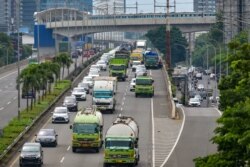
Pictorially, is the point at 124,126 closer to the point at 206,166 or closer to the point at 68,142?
the point at 68,142

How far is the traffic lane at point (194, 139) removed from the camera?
2339 inches

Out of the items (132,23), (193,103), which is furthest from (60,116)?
(132,23)

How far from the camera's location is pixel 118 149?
55.6m

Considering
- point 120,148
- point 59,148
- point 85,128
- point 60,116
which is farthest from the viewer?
point 60,116

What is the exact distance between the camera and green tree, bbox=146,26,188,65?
176m

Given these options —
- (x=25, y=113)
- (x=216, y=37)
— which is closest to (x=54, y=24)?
(x=216, y=37)

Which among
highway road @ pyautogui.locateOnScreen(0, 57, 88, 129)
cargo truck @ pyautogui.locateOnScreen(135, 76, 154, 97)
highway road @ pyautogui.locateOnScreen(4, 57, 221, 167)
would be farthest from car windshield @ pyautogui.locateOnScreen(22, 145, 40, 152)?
cargo truck @ pyautogui.locateOnScreen(135, 76, 154, 97)

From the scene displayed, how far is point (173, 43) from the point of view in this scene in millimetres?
174125

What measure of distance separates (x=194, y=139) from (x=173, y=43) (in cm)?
10783

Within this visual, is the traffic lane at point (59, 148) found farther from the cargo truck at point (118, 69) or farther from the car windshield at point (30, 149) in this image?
the cargo truck at point (118, 69)

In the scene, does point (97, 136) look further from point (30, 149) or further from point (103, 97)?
point (103, 97)

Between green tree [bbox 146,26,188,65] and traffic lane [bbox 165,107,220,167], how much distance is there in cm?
9140

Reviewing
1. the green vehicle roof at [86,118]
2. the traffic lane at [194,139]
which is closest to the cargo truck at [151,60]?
the traffic lane at [194,139]

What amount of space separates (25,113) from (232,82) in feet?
120
